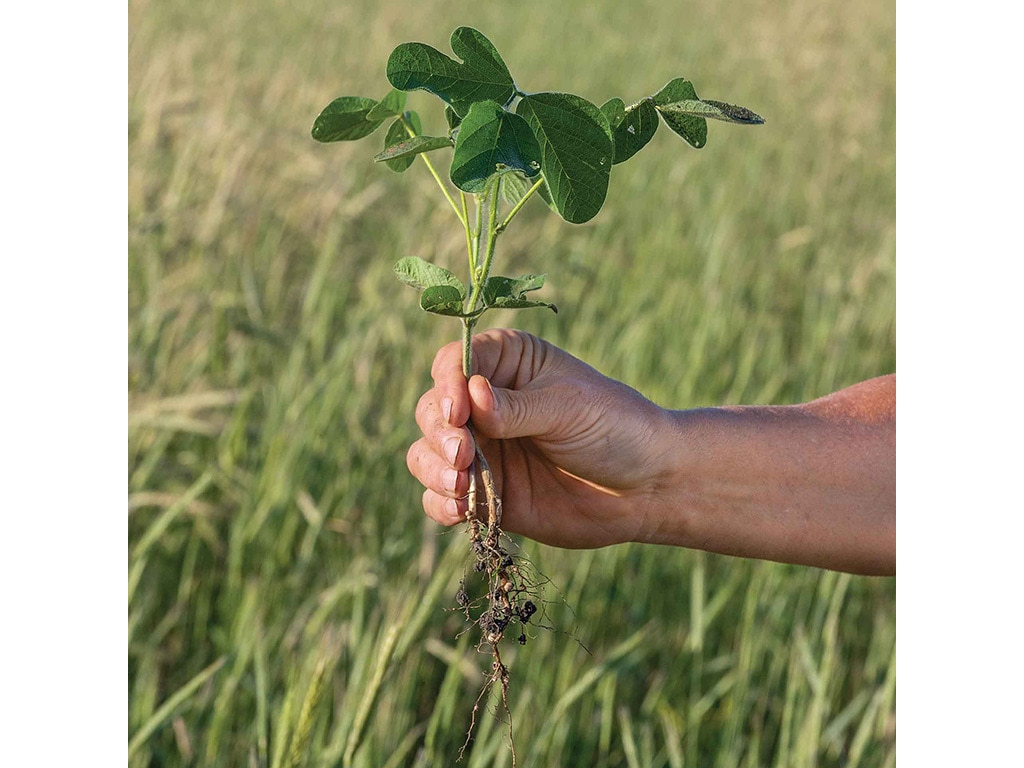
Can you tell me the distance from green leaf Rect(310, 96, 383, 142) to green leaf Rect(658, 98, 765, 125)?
21 centimetres

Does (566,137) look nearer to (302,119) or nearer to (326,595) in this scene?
(326,595)

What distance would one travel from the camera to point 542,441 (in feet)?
3.09

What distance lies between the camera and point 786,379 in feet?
7.07

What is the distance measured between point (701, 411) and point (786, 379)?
44.4 inches

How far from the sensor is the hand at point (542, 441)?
Result: 81 centimetres

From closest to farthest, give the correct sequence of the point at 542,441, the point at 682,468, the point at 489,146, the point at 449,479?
the point at 489,146 → the point at 449,479 → the point at 542,441 → the point at 682,468

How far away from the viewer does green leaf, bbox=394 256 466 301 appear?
2.27 feet

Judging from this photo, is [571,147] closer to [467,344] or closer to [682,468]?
[467,344]

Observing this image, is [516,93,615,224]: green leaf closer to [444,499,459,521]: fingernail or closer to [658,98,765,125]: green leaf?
[658,98,765,125]: green leaf

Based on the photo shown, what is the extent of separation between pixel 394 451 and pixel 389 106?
1.00m

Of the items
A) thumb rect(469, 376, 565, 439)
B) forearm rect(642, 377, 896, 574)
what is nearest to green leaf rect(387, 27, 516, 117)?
thumb rect(469, 376, 565, 439)

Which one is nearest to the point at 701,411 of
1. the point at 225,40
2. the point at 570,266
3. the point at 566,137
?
the point at 566,137

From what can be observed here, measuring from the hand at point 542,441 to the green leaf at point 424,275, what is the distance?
0.11 meters

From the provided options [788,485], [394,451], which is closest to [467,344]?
[788,485]
